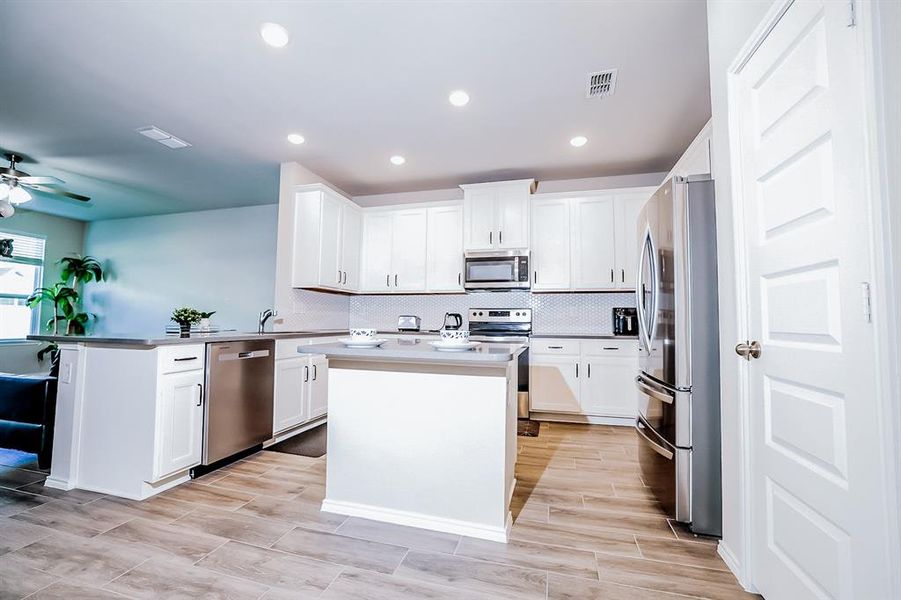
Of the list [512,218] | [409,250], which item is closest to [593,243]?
[512,218]

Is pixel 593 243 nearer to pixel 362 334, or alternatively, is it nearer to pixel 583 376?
pixel 583 376

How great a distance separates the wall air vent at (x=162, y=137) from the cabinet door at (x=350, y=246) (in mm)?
1620

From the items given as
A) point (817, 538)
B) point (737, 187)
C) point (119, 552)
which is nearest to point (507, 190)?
point (737, 187)

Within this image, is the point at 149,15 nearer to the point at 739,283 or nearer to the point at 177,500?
the point at 177,500

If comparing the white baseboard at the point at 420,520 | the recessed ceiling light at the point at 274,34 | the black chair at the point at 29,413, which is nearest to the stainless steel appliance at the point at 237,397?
the black chair at the point at 29,413

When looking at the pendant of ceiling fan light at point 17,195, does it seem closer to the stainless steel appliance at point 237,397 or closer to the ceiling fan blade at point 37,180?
the ceiling fan blade at point 37,180

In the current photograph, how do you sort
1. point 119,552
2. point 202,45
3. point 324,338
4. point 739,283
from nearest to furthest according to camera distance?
1. point 739,283
2. point 119,552
3. point 202,45
4. point 324,338

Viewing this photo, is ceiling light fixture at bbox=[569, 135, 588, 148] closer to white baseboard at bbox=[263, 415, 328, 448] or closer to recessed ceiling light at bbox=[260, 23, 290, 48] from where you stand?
recessed ceiling light at bbox=[260, 23, 290, 48]

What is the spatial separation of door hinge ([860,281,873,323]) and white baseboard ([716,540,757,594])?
1.18m

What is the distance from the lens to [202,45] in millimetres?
2289

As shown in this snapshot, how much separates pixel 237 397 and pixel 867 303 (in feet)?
10.7

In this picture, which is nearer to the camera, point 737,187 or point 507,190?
point 737,187

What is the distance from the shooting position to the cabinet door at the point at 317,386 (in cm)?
366

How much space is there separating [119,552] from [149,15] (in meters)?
2.74
